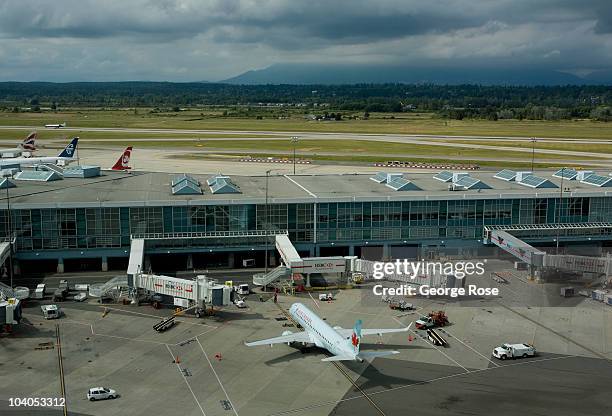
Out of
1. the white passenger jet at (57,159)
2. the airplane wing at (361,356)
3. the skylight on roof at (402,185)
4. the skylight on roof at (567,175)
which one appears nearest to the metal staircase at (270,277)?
the airplane wing at (361,356)

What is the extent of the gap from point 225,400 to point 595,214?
7137 cm

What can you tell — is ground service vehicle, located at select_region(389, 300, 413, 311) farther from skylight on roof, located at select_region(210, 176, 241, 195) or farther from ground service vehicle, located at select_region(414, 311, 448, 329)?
skylight on roof, located at select_region(210, 176, 241, 195)

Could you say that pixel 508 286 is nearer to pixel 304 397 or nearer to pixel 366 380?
pixel 366 380

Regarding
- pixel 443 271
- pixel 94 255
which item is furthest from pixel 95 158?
pixel 443 271

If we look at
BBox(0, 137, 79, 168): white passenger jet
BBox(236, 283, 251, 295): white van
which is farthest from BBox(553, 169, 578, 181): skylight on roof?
BBox(0, 137, 79, 168): white passenger jet

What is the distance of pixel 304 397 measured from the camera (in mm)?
50094

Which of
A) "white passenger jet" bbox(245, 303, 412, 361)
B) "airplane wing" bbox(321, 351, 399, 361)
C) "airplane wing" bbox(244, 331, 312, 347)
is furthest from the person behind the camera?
"airplane wing" bbox(244, 331, 312, 347)

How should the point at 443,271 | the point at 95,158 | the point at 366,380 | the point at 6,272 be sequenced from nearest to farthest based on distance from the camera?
the point at 366,380 < the point at 443,271 < the point at 6,272 < the point at 95,158

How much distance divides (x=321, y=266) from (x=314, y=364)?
2517 cm

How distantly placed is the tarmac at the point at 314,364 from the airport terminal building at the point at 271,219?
685 inches

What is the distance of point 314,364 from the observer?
5669 centimetres

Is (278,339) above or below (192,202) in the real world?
below

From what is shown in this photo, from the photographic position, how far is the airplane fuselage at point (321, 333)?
54.3 meters

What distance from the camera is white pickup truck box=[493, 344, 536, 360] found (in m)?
57.7
